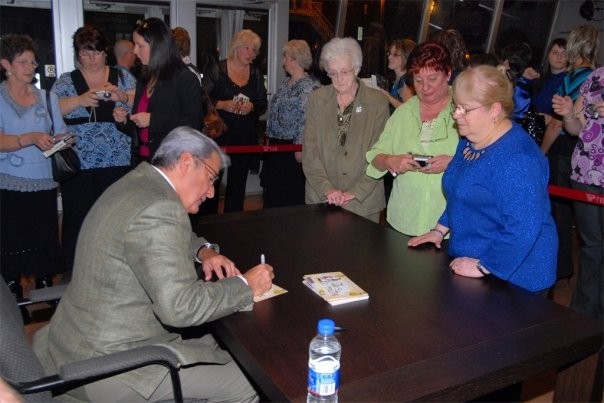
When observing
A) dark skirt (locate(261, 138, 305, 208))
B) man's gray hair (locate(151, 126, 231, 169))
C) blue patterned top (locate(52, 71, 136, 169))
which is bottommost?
dark skirt (locate(261, 138, 305, 208))

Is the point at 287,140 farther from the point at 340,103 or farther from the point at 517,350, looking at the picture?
the point at 517,350

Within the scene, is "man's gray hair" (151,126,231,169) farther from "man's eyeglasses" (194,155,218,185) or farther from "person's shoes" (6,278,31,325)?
"person's shoes" (6,278,31,325)

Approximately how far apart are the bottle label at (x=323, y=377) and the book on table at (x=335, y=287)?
18.9 inches

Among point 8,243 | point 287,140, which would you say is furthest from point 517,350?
point 287,140

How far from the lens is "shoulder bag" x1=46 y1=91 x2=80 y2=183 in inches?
122

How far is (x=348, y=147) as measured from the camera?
9.48 feet

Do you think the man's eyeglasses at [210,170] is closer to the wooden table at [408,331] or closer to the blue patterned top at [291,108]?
the wooden table at [408,331]

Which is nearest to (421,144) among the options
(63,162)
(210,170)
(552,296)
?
(210,170)

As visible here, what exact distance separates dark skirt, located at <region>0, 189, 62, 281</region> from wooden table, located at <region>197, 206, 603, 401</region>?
150 centimetres

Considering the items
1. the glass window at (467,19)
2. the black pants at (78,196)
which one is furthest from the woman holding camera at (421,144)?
the glass window at (467,19)

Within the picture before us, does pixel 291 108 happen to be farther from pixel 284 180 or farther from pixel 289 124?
pixel 284 180

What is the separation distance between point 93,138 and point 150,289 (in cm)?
224

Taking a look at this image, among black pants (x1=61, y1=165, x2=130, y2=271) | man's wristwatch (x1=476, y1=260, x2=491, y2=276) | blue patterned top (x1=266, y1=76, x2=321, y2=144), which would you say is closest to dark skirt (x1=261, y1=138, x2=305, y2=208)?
blue patterned top (x1=266, y1=76, x2=321, y2=144)

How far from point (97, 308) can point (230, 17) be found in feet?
15.8
